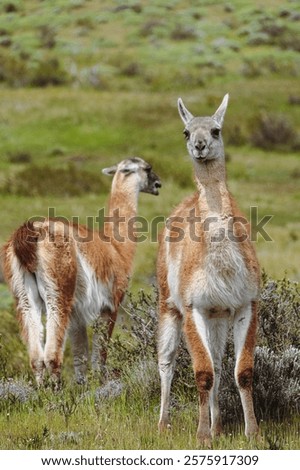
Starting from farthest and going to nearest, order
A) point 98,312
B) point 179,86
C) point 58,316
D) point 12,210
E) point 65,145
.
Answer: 1. point 179,86
2. point 65,145
3. point 12,210
4. point 98,312
5. point 58,316

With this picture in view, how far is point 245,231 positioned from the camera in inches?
259

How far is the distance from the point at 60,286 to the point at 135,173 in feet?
8.07

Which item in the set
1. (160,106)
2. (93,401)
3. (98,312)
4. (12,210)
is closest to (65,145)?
(160,106)

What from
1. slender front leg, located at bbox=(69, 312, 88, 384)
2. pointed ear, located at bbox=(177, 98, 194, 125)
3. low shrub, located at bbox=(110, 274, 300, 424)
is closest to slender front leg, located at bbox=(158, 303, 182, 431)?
low shrub, located at bbox=(110, 274, 300, 424)

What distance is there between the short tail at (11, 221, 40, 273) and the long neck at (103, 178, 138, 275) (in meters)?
1.47

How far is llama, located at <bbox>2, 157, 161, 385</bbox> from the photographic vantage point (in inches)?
328

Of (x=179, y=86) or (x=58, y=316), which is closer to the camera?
(x=58, y=316)

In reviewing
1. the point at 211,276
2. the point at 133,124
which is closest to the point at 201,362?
the point at 211,276

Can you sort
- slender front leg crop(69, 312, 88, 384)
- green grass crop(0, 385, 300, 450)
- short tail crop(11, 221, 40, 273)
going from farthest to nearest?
slender front leg crop(69, 312, 88, 384)
short tail crop(11, 221, 40, 273)
green grass crop(0, 385, 300, 450)

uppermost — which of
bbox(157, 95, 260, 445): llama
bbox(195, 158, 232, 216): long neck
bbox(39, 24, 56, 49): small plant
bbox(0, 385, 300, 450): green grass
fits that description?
bbox(39, 24, 56, 49): small plant

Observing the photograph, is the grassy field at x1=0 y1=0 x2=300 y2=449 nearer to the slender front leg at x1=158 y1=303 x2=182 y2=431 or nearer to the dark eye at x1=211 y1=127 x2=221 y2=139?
the slender front leg at x1=158 y1=303 x2=182 y2=431
